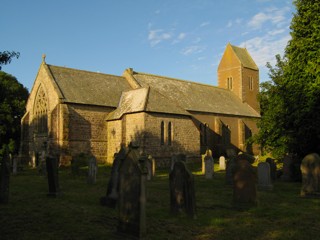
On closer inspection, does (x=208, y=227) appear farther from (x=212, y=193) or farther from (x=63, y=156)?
(x=63, y=156)

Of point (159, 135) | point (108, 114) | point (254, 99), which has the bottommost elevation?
point (159, 135)

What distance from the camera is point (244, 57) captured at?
52375 mm

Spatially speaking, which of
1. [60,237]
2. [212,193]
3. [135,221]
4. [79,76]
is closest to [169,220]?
[135,221]

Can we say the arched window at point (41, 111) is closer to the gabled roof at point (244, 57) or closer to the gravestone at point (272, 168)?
the gravestone at point (272, 168)

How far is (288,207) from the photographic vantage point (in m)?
9.91

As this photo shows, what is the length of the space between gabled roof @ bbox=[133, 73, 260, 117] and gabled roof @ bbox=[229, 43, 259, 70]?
6.40m

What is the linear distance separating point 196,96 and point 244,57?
16127 millimetres

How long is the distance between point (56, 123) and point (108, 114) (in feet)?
16.8

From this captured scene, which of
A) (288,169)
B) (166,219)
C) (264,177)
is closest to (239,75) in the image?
(288,169)

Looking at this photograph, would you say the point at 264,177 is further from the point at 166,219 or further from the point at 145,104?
the point at 145,104

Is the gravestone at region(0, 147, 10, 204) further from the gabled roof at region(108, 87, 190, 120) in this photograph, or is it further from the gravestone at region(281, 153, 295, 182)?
the gabled roof at region(108, 87, 190, 120)

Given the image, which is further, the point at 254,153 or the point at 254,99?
the point at 254,99

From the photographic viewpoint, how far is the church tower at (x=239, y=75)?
1955 inches

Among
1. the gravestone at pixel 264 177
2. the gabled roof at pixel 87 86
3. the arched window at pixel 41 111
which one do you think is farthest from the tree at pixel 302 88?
the arched window at pixel 41 111
